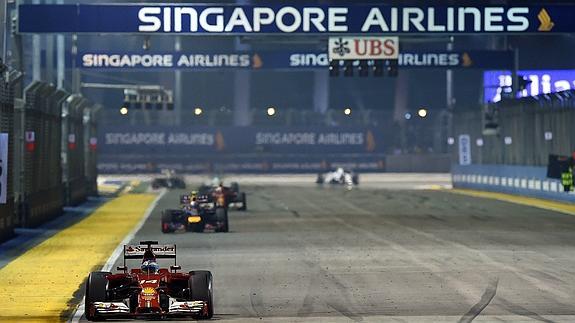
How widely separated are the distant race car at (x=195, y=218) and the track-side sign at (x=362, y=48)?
13926 millimetres

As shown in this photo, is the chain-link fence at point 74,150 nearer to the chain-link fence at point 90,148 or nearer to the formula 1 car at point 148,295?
the chain-link fence at point 90,148

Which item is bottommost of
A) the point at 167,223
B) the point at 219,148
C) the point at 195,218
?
the point at 167,223

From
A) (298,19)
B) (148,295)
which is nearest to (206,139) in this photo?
(298,19)

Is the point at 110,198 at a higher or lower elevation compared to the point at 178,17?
lower

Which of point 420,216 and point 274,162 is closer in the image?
point 420,216

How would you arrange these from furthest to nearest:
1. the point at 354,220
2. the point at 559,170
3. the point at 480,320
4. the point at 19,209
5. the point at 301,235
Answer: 1. the point at 559,170
2. the point at 354,220
3. the point at 19,209
4. the point at 301,235
5. the point at 480,320

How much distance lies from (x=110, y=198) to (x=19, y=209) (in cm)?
2301

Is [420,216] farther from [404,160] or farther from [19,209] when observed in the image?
[404,160]

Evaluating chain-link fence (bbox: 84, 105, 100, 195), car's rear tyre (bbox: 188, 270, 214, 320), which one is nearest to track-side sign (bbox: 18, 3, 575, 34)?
chain-link fence (bbox: 84, 105, 100, 195)

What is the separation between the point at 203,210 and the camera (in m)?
33.4

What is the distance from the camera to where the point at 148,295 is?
49.8ft

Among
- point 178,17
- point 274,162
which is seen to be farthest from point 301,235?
point 274,162

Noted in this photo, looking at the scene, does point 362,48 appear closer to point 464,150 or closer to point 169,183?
point 464,150

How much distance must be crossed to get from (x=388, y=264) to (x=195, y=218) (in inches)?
402
